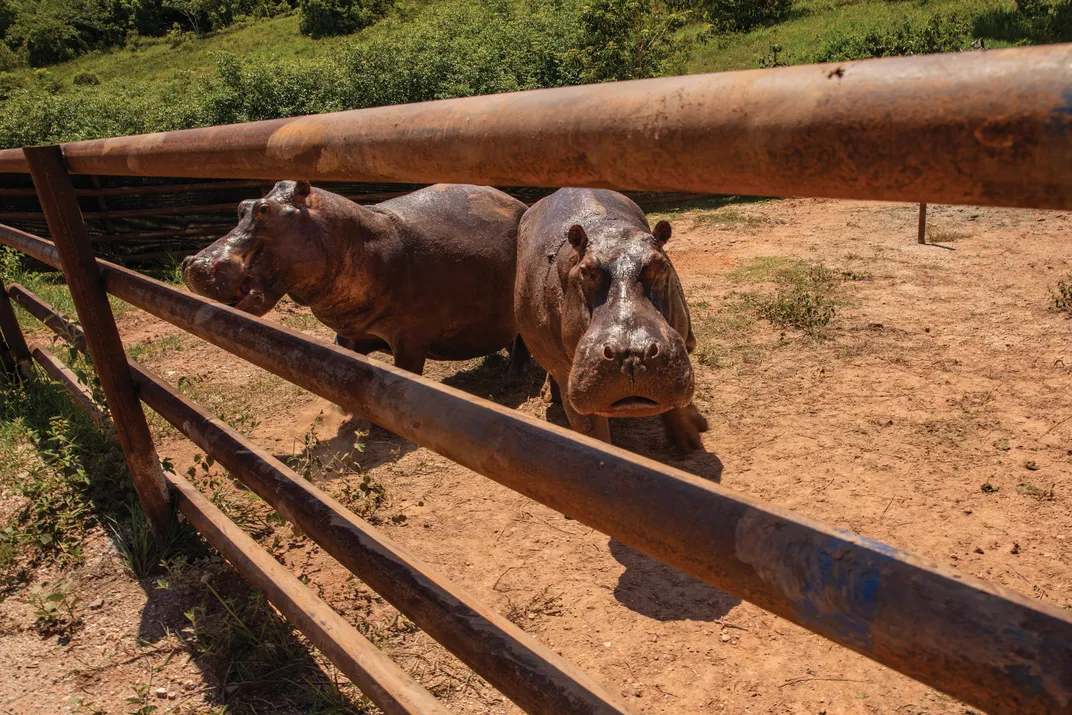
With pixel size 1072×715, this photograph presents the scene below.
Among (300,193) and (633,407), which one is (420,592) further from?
(300,193)

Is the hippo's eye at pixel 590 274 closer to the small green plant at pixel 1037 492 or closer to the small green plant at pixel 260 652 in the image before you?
the small green plant at pixel 260 652

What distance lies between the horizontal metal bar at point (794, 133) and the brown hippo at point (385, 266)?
3.51 meters

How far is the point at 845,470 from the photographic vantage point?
398 cm

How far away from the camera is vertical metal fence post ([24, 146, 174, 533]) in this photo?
2.66 meters

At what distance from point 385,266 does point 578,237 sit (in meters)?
1.90

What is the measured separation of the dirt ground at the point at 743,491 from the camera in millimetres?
2738

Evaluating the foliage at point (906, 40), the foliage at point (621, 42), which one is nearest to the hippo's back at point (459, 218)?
the foliage at point (621, 42)

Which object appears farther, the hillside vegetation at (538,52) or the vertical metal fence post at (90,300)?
the hillside vegetation at (538,52)

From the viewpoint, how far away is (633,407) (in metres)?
2.85

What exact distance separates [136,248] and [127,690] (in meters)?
8.07

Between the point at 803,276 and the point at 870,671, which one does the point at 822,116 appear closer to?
the point at 870,671

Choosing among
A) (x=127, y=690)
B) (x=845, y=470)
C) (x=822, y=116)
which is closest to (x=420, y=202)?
(x=845, y=470)

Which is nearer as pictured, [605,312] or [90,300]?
[90,300]

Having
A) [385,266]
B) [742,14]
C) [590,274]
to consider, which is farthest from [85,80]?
[590,274]
